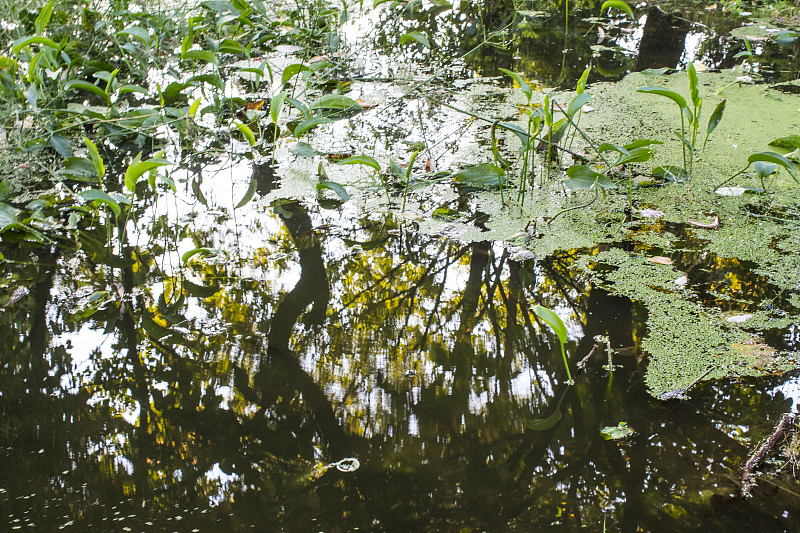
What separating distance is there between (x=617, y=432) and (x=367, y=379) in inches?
18.7

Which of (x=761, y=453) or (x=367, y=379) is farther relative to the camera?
(x=367, y=379)

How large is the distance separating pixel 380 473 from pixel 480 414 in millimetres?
226

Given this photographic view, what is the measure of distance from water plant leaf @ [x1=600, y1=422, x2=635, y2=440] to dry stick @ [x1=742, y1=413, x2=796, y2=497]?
0.18 metres

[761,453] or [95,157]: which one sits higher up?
[95,157]

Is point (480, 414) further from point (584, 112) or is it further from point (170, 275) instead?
point (584, 112)

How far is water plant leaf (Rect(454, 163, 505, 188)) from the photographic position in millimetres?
1952

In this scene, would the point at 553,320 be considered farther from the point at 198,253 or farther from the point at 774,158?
the point at 198,253

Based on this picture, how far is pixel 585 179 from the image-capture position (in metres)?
1.86

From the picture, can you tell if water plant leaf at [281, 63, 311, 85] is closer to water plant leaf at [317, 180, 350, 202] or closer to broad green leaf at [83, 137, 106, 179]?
water plant leaf at [317, 180, 350, 202]

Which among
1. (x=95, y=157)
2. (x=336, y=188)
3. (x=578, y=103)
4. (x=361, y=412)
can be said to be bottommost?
(x=361, y=412)

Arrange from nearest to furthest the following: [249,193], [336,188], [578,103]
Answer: [578,103] < [336,188] < [249,193]

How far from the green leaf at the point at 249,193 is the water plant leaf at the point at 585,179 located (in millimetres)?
969

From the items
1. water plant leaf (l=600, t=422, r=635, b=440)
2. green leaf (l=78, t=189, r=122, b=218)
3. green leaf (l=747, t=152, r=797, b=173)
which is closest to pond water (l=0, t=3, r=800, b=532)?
water plant leaf (l=600, t=422, r=635, b=440)

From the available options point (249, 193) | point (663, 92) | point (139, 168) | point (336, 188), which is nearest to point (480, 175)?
point (336, 188)
